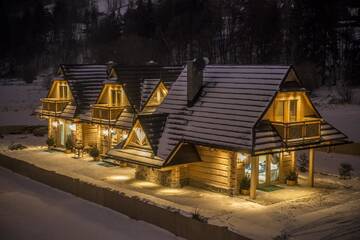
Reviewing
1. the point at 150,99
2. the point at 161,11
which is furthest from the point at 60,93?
the point at 161,11

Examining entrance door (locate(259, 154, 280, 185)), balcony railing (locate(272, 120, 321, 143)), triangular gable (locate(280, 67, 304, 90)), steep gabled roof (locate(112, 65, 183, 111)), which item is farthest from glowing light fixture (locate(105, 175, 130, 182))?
triangular gable (locate(280, 67, 304, 90))

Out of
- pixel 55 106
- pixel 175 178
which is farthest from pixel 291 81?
pixel 55 106

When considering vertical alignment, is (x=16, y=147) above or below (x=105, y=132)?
below

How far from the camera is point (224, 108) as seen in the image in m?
22.4

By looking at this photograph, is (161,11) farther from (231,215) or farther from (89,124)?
(231,215)

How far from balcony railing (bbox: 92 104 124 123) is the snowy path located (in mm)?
6215

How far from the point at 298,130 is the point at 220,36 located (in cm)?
3975

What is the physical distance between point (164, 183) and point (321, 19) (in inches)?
1341

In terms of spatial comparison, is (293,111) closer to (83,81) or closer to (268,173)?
(268,173)

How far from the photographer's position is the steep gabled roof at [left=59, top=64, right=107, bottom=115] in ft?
103

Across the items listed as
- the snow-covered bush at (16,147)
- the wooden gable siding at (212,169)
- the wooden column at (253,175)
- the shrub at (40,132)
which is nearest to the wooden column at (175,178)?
the wooden gable siding at (212,169)

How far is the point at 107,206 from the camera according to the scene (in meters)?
20.1

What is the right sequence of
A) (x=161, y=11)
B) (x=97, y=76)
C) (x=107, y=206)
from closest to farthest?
(x=107, y=206), (x=97, y=76), (x=161, y=11)

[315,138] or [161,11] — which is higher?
[161,11]
